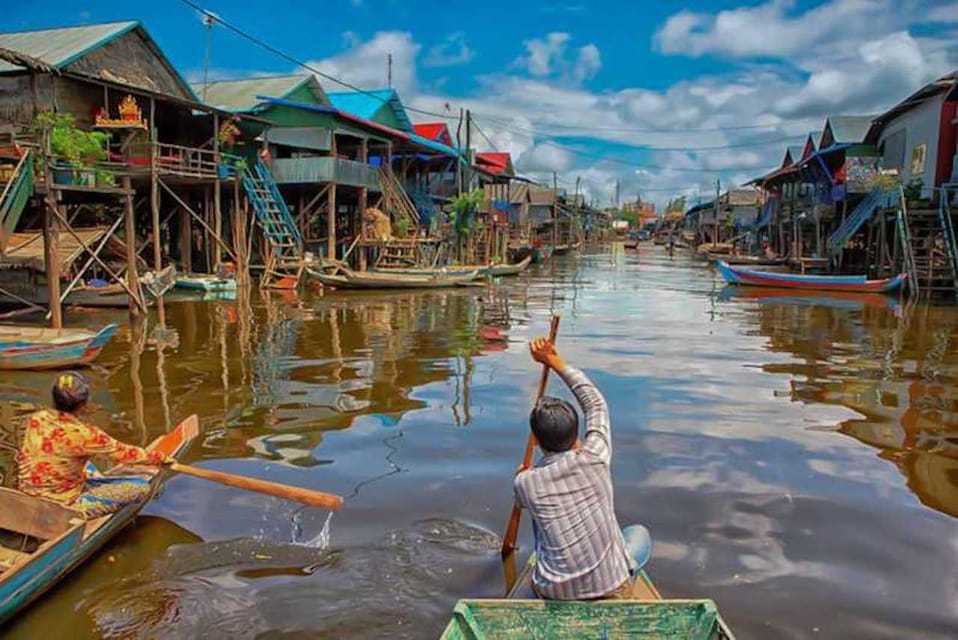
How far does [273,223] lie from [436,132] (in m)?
18.8

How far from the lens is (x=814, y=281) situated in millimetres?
25422

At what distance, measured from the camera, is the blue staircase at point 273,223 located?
Answer: 23875mm

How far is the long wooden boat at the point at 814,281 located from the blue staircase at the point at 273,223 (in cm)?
1566

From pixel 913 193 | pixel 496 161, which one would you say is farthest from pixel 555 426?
pixel 496 161

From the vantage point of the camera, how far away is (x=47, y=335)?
11.2 metres

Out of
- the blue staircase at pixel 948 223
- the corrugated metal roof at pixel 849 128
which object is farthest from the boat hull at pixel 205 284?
the corrugated metal roof at pixel 849 128

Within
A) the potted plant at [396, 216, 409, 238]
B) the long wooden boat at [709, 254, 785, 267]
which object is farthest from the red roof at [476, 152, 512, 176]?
the potted plant at [396, 216, 409, 238]

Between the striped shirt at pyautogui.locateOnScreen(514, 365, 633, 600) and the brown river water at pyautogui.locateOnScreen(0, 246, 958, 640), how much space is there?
1295 millimetres

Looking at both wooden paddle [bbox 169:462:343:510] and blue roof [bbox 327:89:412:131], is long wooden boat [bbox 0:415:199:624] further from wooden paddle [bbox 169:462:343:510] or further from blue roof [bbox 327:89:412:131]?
blue roof [bbox 327:89:412:131]

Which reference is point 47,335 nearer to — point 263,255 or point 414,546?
point 414,546

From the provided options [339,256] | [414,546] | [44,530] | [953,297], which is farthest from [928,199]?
[44,530]

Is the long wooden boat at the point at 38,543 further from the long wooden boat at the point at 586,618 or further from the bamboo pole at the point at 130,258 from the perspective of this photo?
the bamboo pole at the point at 130,258

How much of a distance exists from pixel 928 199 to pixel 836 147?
7.56 metres

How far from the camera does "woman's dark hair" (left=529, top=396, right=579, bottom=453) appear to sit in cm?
348
